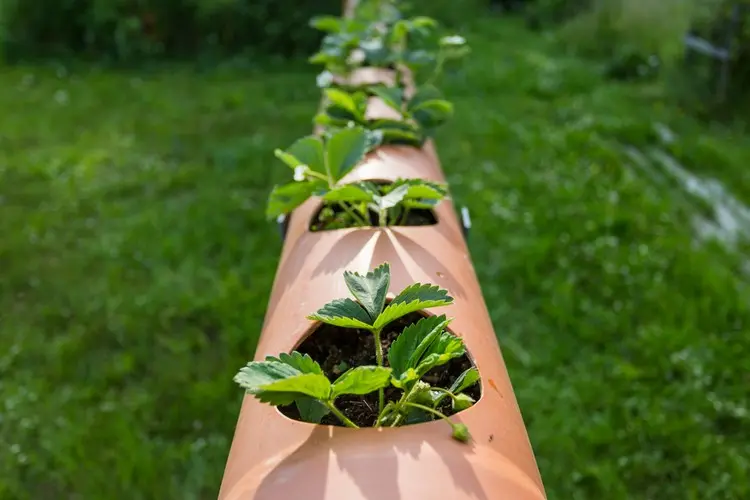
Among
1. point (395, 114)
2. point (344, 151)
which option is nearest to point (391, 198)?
point (344, 151)

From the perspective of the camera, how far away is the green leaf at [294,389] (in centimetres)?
67

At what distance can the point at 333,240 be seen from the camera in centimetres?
107

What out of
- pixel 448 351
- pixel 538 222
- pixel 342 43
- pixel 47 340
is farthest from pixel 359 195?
pixel 538 222

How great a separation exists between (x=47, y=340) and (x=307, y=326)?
1513 millimetres

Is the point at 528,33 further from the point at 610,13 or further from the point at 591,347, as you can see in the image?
the point at 591,347

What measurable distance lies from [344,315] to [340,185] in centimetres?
41

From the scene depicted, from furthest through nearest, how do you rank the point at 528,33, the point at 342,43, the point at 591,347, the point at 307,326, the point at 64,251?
the point at 528,33 < the point at 64,251 < the point at 591,347 < the point at 342,43 < the point at 307,326

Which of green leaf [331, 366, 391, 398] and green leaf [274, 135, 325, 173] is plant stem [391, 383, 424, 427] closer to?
green leaf [331, 366, 391, 398]

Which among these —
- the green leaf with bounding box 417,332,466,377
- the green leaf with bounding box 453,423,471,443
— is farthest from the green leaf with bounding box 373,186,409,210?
the green leaf with bounding box 453,423,471,443

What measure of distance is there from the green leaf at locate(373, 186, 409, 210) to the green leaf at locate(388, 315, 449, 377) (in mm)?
319

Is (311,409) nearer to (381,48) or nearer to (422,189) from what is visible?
(422,189)

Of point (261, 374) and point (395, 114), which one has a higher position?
point (261, 374)

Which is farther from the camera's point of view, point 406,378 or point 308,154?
point 308,154

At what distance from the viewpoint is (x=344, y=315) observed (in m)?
0.80
